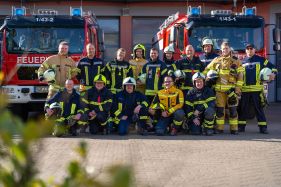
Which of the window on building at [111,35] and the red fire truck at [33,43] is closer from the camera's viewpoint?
the red fire truck at [33,43]

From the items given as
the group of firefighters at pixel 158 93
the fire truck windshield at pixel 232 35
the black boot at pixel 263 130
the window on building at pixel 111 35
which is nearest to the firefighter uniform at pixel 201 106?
the group of firefighters at pixel 158 93

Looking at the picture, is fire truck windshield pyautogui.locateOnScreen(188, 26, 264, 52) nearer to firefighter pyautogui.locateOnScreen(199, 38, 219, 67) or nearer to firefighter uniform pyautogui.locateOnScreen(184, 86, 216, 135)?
firefighter pyautogui.locateOnScreen(199, 38, 219, 67)

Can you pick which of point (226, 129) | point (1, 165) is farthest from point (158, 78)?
point (1, 165)

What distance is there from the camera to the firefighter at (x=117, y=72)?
35.7 feet

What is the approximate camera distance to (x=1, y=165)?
165cm

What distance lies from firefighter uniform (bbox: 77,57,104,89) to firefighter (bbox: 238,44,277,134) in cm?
288

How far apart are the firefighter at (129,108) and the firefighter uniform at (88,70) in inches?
23.2

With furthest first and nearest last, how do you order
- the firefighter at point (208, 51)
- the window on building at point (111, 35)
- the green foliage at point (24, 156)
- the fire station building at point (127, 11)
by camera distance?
the window on building at point (111, 35), the fire station building at point (127, 11), the firefighter at point (208, 51), the green foliage at point (24, 156)

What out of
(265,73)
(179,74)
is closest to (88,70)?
(179,74)

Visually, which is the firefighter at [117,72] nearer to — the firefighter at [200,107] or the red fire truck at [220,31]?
the firefighter at [200,107]

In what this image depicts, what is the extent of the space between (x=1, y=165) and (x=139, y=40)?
71.3ft

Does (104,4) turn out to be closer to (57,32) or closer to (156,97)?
(57,32)

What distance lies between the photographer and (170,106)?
1038cm

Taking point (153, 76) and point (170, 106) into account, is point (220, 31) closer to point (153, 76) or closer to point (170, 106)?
point (153, 76)
